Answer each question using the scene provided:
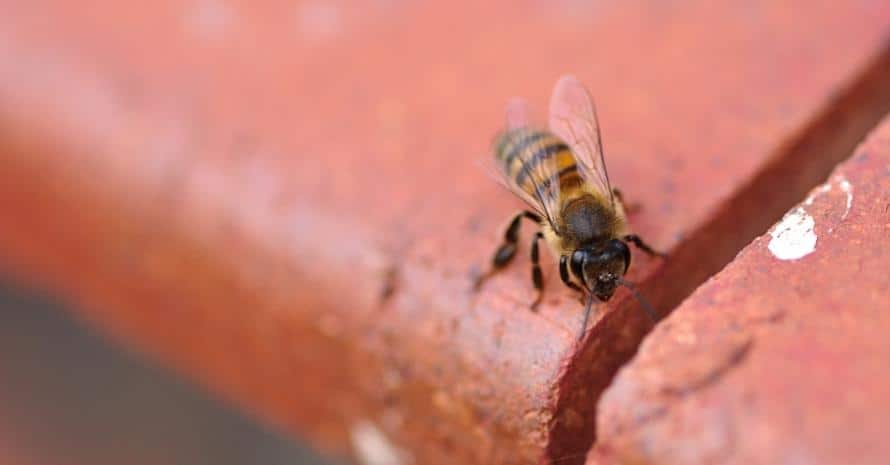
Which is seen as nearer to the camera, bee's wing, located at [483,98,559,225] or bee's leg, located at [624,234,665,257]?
bee's leg, located at [624,234,665,257]

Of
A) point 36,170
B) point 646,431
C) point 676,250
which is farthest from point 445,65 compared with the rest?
point 646,431

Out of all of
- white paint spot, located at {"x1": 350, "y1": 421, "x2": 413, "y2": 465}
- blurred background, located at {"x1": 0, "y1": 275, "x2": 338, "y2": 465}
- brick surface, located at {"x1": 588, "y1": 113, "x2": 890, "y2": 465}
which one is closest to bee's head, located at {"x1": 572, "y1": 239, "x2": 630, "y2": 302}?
brick surface, located at {"x1": 588, "y1": 113, "x2": 890, "y2": 465}

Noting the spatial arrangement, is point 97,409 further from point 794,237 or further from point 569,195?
point 794,237

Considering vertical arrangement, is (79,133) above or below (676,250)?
above

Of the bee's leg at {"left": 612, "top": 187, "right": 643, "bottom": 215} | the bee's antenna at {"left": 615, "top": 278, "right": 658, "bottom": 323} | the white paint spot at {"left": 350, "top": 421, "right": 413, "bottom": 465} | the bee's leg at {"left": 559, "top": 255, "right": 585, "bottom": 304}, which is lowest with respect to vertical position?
the white paint spot at {"left": 350, "top": 421, "right": 413, "bottom": 465}

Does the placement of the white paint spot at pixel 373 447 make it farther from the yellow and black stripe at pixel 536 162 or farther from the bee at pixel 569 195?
the yellow and black stripe at pixel 536 162

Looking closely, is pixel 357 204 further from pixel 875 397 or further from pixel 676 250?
pixel 875 397

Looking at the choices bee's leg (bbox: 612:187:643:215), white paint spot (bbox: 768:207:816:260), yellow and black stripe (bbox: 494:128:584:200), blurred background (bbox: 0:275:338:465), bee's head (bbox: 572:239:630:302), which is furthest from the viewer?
blurred background (bbox: 0:275:338:465)

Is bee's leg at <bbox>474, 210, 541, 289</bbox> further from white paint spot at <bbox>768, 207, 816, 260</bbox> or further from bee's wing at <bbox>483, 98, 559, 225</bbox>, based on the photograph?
white paint spot at <bbox>768, 207, 816, 260</bbox>
